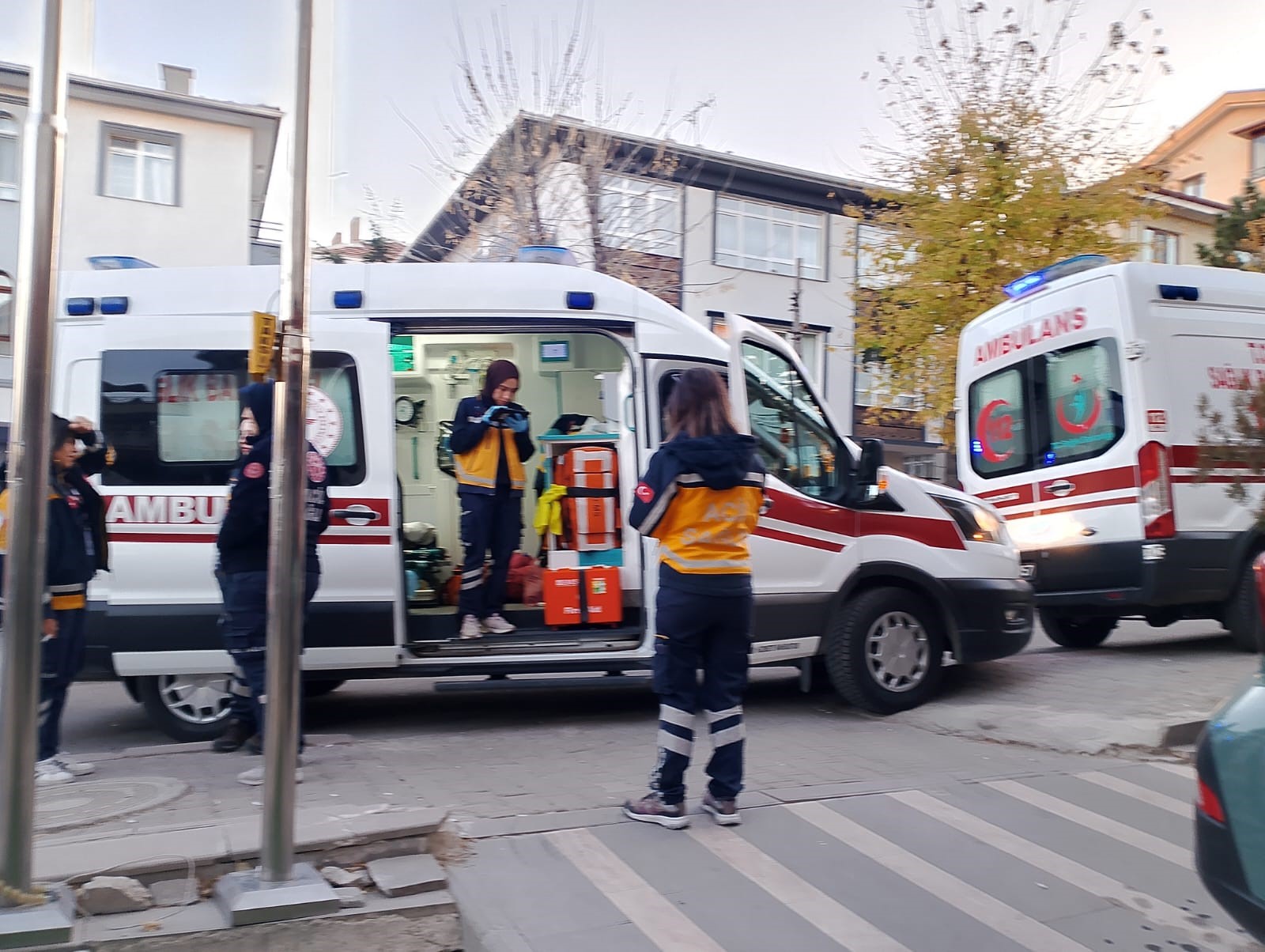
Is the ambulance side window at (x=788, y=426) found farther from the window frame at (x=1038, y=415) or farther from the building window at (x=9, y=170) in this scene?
the building window at (x=9, y=170)

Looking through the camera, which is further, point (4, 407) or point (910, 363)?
point (4, 407)

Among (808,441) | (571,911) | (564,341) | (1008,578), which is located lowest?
(571,911)

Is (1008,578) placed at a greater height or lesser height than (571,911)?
greater

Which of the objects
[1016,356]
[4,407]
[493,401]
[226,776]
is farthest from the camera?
[4,407]

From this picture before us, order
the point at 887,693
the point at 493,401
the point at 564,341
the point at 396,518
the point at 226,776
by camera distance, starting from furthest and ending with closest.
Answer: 1. the point at 564,341
2. the point at 493,401
3. the point at 887,693
4. the point at 396,518
5. the point at 226,776

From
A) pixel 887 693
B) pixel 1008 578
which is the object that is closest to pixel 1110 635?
pixel 1008 578

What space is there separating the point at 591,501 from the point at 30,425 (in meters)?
4.12

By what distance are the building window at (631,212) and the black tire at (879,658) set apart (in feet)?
38.8

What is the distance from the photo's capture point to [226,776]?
4.99 meters

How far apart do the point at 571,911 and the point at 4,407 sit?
1993 centimetres

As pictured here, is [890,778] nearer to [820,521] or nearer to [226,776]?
[820,521]

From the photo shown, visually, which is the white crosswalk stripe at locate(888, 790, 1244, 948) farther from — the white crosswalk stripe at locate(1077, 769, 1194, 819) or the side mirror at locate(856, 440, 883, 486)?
the side mirror at locate(856, 440, 883, 486)

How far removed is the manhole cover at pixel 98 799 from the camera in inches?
162

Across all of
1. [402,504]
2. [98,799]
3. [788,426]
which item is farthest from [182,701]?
[788,426]
